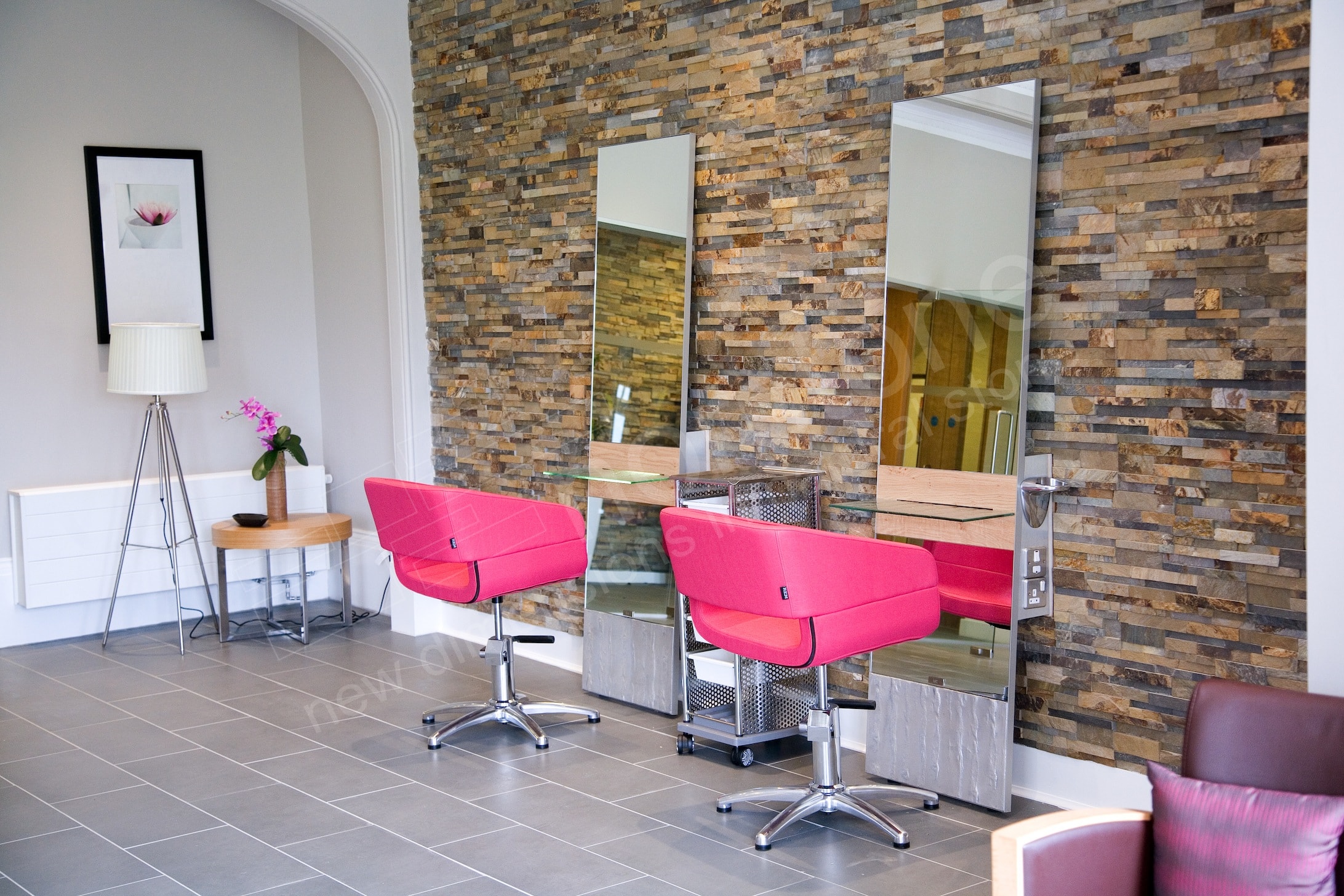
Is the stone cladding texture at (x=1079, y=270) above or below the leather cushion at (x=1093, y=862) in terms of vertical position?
above

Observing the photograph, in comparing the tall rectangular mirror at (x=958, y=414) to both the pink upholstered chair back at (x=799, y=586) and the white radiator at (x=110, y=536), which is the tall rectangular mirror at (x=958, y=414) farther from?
the white radiator at (x=110, y=536)

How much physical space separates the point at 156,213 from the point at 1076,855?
5.49 metres

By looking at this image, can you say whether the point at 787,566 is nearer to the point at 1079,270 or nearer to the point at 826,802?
the point at 826,802

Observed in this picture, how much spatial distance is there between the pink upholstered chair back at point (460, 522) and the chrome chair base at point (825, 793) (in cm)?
116

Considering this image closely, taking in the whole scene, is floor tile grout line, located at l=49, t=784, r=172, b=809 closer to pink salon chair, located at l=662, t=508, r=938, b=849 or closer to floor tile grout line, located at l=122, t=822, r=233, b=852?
floor tile grout line, located at l=122, t=822, r=233, b=852

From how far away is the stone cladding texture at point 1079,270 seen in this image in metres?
3.07

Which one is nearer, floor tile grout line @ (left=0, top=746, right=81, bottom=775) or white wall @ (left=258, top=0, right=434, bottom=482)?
floor tile grout line @ (left=0, top=746, right=81, bottom=775)

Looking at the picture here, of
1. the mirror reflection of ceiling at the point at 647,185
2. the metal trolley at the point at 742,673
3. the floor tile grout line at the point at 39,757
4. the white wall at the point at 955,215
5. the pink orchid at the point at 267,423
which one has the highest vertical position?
the mirror reflection of ceiling at the point at 647,185

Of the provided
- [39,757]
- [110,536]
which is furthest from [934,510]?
[110,536]

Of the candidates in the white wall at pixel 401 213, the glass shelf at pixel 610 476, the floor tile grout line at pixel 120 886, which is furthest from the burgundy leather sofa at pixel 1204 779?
the white wall at pixel 401 213

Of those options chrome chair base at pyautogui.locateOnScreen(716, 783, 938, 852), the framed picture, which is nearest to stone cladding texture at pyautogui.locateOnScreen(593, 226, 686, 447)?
chrome chair base at pyautogui.locateOnScreen(716, 783, 938, 852)

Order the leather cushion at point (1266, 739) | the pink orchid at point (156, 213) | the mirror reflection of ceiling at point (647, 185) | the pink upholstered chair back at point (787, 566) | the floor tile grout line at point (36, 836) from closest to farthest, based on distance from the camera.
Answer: the leather cushion at point (1266, 739) < the pink upholstered chair back at point (787, 566) < the floor tile grout line at point (36, 836) < the mirror reflection of ceiling at point (647, 185) < the pink orchid at point (156, 213)

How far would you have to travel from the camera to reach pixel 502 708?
14.1 ft

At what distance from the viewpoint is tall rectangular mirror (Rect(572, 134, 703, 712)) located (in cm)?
451
